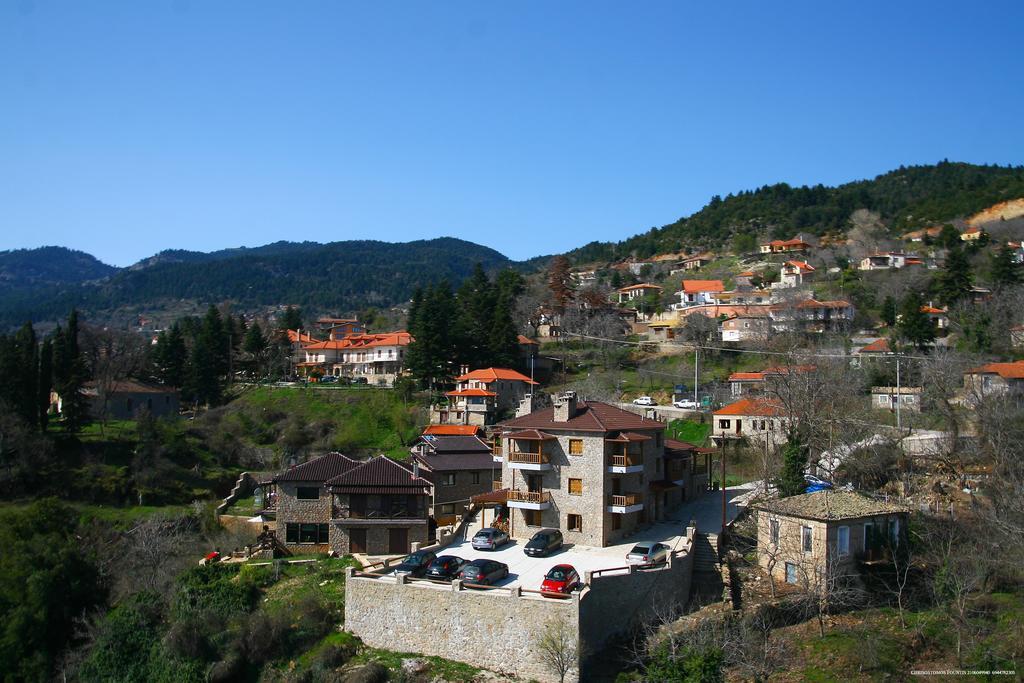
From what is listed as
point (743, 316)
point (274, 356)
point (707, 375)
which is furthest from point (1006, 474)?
point (274, 356)

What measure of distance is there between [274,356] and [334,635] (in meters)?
59.4

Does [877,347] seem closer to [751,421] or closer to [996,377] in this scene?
[996,377]

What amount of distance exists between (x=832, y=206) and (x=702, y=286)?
46.7 meters

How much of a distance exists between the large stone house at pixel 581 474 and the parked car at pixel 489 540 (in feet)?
4.34

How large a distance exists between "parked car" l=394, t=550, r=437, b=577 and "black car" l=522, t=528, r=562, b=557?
3.47m

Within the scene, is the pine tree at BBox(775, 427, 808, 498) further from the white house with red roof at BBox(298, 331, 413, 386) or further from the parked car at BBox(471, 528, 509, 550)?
the white house with red roof at BBox(298, 331, 413, 386)

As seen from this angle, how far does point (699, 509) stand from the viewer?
37156mm

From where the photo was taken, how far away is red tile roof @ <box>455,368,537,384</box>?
5959cm

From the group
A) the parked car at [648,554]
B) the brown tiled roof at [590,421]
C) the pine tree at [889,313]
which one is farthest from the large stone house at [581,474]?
the pine tree at [889,313]

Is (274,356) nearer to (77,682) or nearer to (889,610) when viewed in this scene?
(77,682)

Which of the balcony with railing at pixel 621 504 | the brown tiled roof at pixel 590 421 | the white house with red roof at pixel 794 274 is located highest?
the white house with red roof at pixel 794 274

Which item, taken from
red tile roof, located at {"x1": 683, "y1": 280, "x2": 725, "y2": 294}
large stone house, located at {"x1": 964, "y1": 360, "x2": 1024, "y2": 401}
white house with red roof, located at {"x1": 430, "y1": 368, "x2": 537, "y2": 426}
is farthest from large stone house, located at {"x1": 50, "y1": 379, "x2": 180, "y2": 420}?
large stone house, located at {"x1": 964, "y1": 360, "x2": 1024, "y2": 401}

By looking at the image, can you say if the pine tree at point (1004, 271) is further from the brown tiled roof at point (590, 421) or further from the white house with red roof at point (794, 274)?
the brown tiled roof at point (590, 421)

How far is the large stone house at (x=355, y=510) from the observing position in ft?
119
